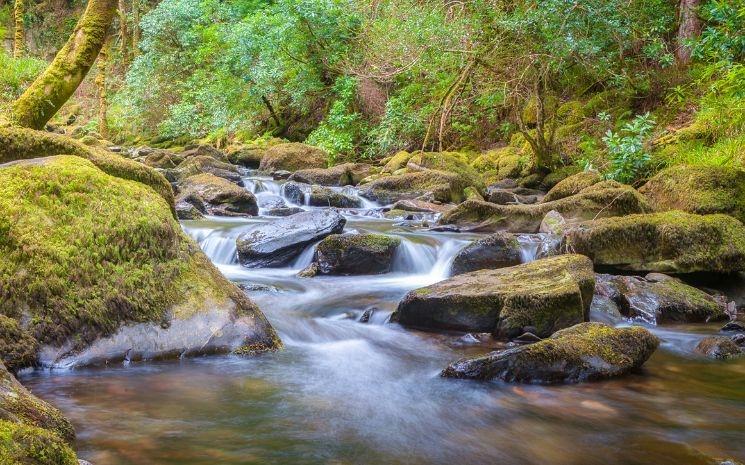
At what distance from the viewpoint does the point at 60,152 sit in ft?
15.8

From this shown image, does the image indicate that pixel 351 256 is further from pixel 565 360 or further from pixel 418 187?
pixel 418 187

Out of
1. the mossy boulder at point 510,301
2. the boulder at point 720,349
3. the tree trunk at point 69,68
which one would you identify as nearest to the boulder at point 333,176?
the tree trunk at point 69,68

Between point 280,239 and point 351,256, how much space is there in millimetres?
1034

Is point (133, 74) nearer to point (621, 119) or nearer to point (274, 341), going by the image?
point (621, 119)

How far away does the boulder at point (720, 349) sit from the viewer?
4781 millimetres

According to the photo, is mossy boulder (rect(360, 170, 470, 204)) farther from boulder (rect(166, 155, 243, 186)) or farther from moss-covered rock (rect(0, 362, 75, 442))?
moss-covered rock (rect(0, 362, 75, 442))

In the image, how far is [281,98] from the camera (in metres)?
23.0

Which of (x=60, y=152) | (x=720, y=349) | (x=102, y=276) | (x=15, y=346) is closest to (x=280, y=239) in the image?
(x=60, y=152)

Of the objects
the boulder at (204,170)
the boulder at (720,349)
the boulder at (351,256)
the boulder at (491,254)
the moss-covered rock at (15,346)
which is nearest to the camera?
the moss-covered rock at (15,346)

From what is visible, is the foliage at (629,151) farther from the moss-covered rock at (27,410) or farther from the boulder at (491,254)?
the moss-covered rock at (27,410)

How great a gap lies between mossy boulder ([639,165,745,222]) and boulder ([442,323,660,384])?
4.36m

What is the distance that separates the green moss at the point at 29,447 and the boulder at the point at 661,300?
5498mm

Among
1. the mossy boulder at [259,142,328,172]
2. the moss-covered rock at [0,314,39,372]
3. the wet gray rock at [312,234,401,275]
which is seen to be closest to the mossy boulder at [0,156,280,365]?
the moss-covered rock at [0,314,39,372]

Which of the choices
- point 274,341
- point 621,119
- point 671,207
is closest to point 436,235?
point 671,207
